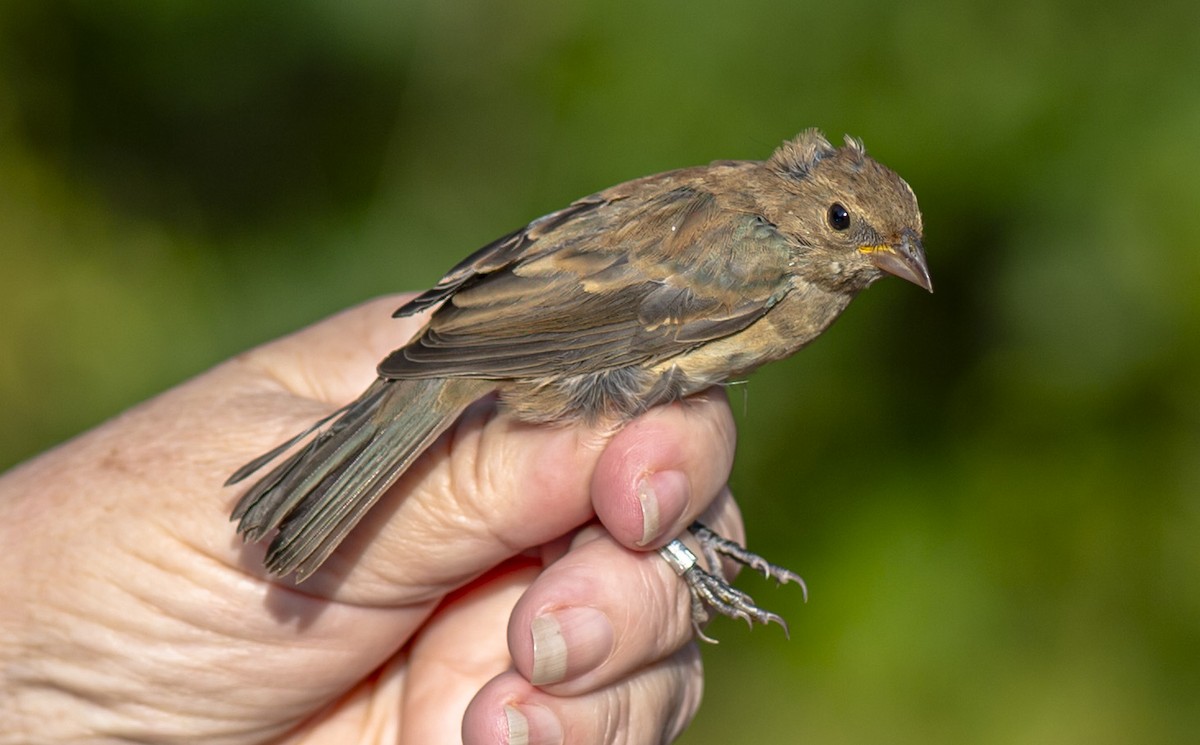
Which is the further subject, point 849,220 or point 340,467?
point 849,220

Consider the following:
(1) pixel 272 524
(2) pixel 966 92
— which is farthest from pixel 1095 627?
(1) pixel 272 524

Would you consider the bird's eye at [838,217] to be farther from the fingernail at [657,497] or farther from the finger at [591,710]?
the finger at [591,710]

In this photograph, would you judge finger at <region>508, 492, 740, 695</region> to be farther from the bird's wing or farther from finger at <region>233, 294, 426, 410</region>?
finger at <region>233, 294, 426, 410</region>

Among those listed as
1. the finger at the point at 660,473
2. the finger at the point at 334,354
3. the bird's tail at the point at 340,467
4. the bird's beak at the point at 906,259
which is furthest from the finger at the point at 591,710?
the bird's beak at the point at 906,259

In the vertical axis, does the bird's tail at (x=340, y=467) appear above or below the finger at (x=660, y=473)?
below

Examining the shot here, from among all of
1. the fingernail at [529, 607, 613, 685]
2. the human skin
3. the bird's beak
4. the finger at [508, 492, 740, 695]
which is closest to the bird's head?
the bird's beak

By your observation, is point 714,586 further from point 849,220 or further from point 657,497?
point 849,220

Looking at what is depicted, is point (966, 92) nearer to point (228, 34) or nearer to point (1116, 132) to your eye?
point (1116, 132)

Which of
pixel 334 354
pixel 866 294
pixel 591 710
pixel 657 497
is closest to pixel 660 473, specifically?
pixel 657 497
